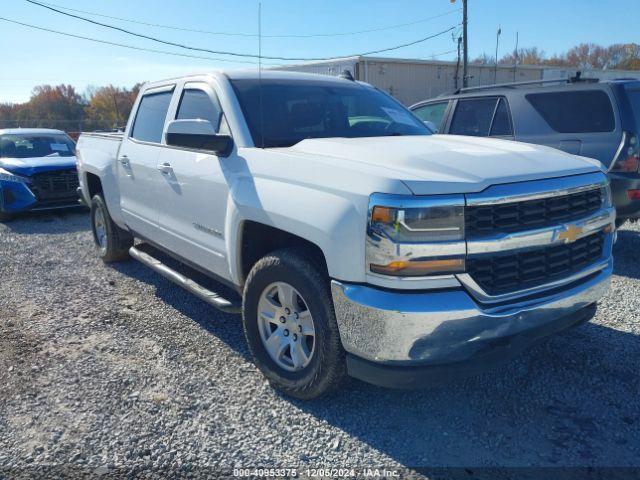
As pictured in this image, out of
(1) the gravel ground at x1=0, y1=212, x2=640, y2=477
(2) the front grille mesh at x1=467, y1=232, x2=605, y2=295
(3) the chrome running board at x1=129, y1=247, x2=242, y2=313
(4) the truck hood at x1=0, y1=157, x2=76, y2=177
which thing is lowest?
(1) the gravel ground at x1=0, y1=212, x2=640, y2=477

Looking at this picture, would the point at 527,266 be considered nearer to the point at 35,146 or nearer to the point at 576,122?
the point at 576,122

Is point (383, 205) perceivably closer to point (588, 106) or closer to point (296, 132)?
point (296, 132)

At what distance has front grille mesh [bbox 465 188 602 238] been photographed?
2.37 m

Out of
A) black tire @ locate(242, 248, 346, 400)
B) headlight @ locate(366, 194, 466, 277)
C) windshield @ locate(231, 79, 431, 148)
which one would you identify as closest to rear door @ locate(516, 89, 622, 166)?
windshield @ locate(231, 79, 431, 148)

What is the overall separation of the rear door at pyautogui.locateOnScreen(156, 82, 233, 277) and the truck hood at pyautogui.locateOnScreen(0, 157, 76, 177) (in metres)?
6.13

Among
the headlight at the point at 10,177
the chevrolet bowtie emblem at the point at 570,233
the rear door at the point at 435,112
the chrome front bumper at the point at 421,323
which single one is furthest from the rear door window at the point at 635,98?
the headlight at the point at 10,177

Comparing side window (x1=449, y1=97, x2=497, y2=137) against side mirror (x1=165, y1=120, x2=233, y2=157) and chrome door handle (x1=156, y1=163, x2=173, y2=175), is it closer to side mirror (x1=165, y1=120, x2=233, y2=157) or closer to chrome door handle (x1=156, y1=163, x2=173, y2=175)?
chrome door handle (x1=156, y1=163, x2=173, y2=175)

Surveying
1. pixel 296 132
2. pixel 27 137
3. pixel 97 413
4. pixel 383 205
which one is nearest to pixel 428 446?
pixel 383 205

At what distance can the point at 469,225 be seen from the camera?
2.36 m

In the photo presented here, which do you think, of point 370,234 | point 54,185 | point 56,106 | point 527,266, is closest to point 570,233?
point 527,266

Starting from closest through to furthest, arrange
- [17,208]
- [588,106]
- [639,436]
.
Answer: [639,436], [588,106], [17,208]

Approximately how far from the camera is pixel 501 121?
6520mm

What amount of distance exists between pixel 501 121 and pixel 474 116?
0.46 metres

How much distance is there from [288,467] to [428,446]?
28.9 inches
